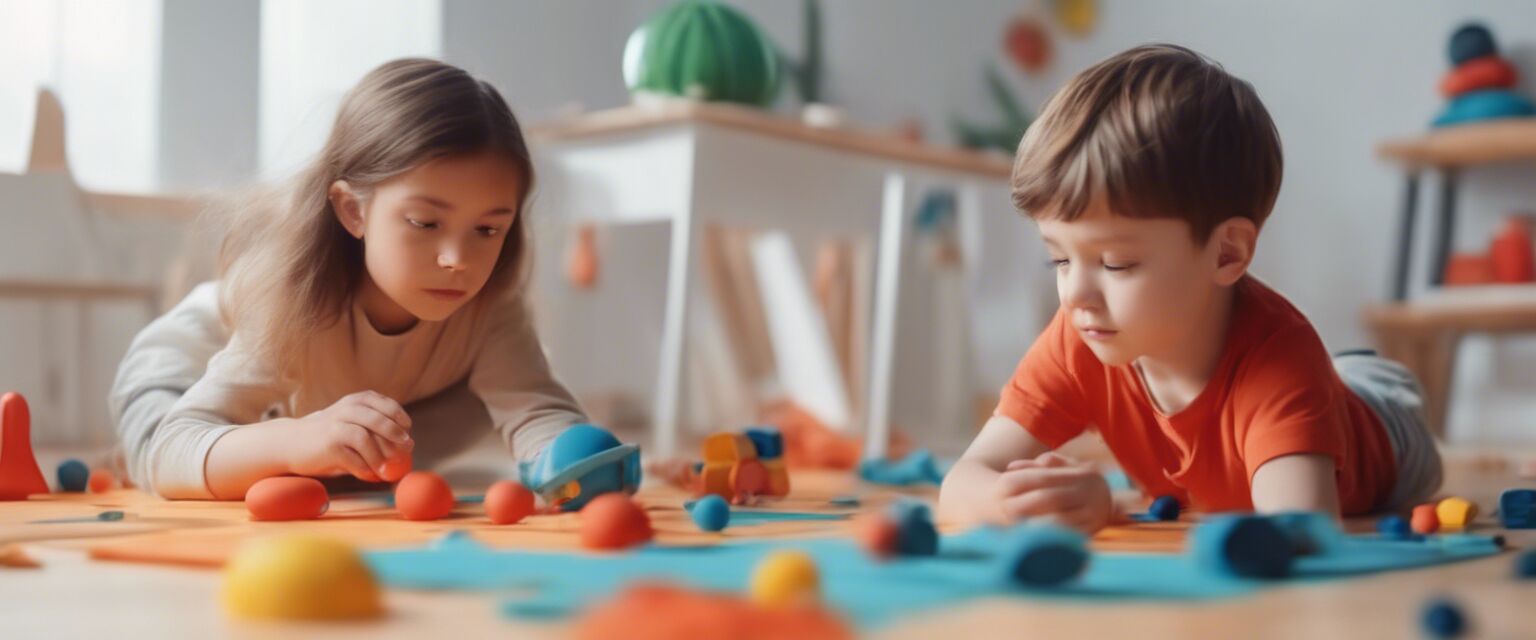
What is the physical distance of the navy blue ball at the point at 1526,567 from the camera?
802 millimetres

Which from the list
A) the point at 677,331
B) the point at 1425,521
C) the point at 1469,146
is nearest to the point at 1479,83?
the point at 1469,146

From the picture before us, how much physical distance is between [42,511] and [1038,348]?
0.89 metres

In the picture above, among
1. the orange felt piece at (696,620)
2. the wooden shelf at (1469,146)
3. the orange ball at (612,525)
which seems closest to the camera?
the orange felt piece at (696,620)

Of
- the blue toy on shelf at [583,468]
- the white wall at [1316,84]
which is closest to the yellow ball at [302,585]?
the blue toy on shelf at [583,468]

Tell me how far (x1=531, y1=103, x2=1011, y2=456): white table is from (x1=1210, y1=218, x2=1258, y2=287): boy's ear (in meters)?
1.02

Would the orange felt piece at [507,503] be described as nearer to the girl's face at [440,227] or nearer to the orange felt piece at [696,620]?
the girl's face at [440,227]

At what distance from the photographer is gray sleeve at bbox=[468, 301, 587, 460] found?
4.61 ft

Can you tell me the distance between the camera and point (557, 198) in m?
2.30

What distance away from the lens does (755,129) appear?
2162 mm

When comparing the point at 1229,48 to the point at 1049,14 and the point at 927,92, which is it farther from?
the point at 927,92

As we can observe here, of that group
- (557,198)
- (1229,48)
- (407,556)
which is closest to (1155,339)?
→ (407,556)

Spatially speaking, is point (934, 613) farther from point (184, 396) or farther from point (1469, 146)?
point (1469, 146)

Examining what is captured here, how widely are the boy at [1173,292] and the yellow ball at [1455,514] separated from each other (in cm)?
11

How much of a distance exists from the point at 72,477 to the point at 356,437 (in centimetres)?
54
